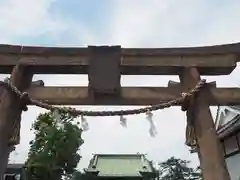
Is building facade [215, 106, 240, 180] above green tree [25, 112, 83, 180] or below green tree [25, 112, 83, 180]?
below

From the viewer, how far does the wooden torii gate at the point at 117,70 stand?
383 centimetres

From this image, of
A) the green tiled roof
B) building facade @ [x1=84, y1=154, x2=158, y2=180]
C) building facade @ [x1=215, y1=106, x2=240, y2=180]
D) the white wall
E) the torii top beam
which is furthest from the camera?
the green tiled roof

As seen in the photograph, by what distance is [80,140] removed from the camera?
71.8 ft

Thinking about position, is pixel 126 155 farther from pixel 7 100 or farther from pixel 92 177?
pixel 7 100

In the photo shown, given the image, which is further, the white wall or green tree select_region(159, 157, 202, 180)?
green tree select_region(159, 157, 202, 180)

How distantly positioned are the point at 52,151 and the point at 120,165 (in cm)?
467

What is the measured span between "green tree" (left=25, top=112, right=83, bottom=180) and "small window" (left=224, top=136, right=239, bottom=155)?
1287 cm

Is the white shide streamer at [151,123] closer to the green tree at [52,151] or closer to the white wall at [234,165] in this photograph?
the white wall at [234,165]

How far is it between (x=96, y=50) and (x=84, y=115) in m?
0.88

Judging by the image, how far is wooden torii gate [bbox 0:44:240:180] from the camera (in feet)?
12.6

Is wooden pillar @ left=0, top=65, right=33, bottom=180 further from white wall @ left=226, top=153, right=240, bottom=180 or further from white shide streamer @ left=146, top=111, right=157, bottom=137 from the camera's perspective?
white wall @ left=226, top=153, right=240, bottom=180

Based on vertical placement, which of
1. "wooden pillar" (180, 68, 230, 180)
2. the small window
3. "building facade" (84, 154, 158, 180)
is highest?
"building facade" (84, 154, 158, 180)

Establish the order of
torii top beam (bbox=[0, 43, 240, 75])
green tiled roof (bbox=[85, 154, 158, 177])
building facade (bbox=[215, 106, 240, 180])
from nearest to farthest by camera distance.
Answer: torii top beam (bbox=[0, 43, 240, 75]), building facade (bbox=[215, 106, 240, 180]), green tiled roof (bbox=[85, 154, 158, 177])

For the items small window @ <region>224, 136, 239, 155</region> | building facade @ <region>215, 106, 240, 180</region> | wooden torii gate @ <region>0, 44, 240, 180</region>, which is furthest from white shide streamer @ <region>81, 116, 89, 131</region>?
small window @ <region>224, 136, 239, 155</region>
